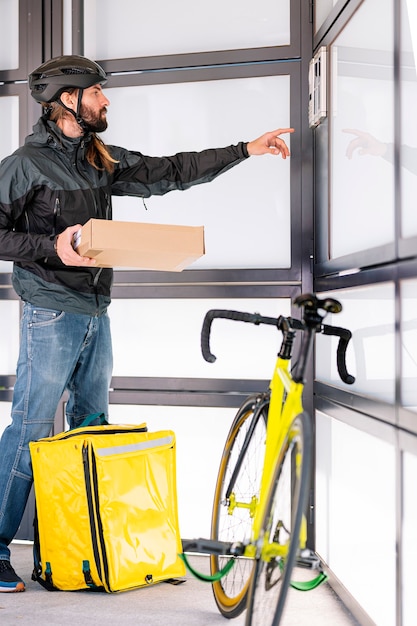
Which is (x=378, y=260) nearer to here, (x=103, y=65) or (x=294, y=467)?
(x=294, y=467)

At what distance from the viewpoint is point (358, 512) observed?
224cm

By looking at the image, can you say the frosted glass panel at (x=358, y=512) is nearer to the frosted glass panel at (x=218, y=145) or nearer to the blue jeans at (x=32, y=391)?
the frosted glass panel at (x=218, y=145)

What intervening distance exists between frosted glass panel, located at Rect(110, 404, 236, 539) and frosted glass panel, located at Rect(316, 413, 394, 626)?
430 mm

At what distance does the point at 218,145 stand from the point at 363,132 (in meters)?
0.96

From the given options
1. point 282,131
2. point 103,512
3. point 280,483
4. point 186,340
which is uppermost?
point 282,131

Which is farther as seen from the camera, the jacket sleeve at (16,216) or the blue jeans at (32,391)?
the blue jeans at (32,391)

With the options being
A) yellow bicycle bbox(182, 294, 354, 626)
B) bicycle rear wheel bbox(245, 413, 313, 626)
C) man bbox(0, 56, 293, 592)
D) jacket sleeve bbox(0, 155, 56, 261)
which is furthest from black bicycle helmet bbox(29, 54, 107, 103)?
bicycle rear wheel bbox(245, 413, 313, 626)

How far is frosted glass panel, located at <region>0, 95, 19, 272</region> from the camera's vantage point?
3271 mm

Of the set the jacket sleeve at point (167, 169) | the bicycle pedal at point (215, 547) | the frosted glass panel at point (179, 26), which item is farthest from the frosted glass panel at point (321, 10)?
the bicycle pedal at point (215, 547)

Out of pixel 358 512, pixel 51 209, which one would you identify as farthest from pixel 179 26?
pixel 358 512

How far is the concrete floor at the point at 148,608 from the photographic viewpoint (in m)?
2.32

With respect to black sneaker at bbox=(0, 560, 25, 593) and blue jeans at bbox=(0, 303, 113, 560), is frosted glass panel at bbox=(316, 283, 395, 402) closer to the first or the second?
blue jeans at bbox=(0, 303, 113, 560)

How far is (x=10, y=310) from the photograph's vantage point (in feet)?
10.7

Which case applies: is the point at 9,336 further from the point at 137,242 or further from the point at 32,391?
the point at 137,242
